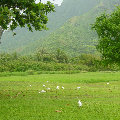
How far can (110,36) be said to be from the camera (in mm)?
21406

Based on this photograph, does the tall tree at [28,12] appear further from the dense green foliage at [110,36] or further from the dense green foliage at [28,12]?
the dense green foliage at [110,36]

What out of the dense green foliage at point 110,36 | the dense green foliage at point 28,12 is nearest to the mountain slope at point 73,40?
the dense green foliage at point 110,36

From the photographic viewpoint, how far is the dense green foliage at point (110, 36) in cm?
1995

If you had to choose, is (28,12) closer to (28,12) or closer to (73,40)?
(28,12)

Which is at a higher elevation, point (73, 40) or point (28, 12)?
point (73, 40)

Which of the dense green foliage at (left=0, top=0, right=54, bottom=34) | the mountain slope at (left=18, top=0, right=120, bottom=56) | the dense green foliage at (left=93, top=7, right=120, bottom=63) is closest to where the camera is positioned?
the dense green foliage at (left=0, top=0, right=54, bottom=34)

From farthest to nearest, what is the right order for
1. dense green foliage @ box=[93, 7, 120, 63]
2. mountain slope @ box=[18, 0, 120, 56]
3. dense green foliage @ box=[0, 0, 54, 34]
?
mountain slope @ box=[18, 0, 120, 56] → dense green foliage @ box=[93, 7, 120, 63] → dense green foliage @ box=[0, 0, 54, 34]

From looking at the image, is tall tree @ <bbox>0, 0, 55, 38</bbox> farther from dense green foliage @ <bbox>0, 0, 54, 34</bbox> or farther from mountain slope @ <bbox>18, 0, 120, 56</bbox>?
mountain slope @ <bbox>18, 0, 120, 56</bbox>

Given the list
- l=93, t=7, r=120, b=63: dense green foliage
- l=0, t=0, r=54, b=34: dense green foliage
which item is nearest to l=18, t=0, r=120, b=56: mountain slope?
l=93, t=7, r=120, b=63: dense green foliage

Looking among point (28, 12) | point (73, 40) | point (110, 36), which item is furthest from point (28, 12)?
point (73, 40)

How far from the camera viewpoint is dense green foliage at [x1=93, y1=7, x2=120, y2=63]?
20.0 m

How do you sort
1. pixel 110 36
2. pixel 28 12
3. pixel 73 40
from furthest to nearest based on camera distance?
pixel 73 40 < pixel 110 36 < pixel 28 12

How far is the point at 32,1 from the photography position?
35.3ft

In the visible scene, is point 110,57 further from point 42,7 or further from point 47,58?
point 47,58
